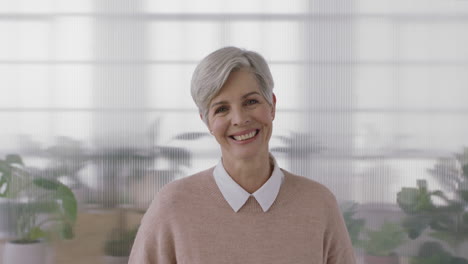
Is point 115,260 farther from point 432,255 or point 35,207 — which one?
point 432,255

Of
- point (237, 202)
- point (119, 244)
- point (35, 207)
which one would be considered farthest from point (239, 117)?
point (35, 207)

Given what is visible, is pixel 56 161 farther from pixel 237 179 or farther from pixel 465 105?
pixel 465 105

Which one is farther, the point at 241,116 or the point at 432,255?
the point at 432,255

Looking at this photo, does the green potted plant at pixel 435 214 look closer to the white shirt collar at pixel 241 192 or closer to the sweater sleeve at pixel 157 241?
the white shirt collar at pixel 241 192

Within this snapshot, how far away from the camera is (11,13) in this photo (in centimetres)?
199

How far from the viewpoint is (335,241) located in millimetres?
1353

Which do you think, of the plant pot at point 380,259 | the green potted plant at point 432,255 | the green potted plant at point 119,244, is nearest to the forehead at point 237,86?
the green potted plant at point 119,244

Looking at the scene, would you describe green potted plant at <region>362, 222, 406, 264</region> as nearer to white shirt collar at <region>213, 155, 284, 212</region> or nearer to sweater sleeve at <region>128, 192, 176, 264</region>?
white shirt collar at <region>213, 155, 284, 212</region>

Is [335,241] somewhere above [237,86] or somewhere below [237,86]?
below

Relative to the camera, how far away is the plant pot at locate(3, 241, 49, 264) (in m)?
1.97

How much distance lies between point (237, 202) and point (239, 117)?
0.22 m

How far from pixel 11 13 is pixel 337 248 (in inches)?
60.7

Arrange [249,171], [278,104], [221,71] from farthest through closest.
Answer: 1. [278,104]
2. [249,171]
3. [221,71]

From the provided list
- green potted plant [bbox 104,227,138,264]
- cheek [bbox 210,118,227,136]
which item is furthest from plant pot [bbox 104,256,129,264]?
cheek [bbox 210,118,227,136]
